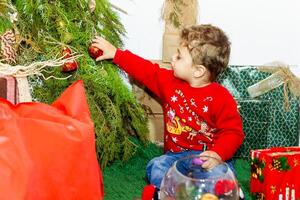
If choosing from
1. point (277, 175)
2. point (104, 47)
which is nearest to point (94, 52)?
point (104, 47)

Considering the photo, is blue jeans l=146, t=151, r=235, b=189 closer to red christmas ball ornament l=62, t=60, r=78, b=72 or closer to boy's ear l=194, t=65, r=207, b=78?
boy's ear l=194, t=65, r=207, b=78

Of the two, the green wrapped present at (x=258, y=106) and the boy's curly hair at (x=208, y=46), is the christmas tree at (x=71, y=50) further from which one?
the green wrapped present at (x=258, y=106)

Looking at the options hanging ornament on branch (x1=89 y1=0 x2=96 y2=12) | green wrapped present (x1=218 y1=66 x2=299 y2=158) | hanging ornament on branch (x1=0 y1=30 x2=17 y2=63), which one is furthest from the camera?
green wrapped present (x1=218 y1=66 x2=299 y2=158)

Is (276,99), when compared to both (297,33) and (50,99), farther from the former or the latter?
(50,99)

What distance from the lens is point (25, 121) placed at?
1.06 metres

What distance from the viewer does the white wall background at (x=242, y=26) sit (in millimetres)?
1723

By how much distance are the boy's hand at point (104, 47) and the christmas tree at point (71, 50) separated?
0.06ft

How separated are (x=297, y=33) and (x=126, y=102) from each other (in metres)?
0.67

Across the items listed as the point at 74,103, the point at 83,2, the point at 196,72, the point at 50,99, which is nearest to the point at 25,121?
the point at 74,103

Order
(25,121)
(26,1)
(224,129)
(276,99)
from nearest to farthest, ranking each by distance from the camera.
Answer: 1. (25,121)
2. (26,1)
3. (224,129)
4. (276,99)

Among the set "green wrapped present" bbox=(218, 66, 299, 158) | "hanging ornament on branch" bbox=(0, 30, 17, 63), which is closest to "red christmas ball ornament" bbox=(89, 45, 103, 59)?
"hanging ornament on branch" bbox=(0, 30, 17, 63)

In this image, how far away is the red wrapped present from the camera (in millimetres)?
1343

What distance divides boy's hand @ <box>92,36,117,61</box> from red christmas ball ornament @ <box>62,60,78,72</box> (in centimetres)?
9

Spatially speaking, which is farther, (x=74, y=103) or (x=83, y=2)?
(x=83, y=2)
